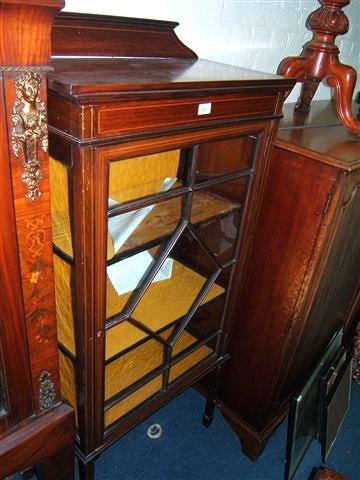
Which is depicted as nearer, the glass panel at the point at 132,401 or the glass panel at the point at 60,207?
the glass panel at the point at 60,207

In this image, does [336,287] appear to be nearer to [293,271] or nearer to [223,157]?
[293,271]

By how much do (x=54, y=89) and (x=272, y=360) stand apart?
1.07m

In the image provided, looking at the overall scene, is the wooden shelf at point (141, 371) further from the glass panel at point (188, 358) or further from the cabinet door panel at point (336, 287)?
the cabinet door panel at point (336, 287)

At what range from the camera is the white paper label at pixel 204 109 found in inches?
31.4

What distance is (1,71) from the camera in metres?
0.50

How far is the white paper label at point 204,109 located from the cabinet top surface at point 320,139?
1.09ft

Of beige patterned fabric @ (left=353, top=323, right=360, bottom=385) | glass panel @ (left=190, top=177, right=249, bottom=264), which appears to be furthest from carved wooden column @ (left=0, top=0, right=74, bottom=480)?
beige patterned fabric @ (left=353, top=323, right=360, bottom=385)

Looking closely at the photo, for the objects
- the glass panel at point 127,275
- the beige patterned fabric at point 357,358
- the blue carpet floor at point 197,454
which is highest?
the glass panel at point 127,275

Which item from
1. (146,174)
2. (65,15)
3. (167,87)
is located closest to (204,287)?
(146,174)

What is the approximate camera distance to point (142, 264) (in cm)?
105

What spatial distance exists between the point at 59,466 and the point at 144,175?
732mm

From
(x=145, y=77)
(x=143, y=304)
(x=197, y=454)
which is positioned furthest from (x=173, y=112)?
(x=197, y=454)

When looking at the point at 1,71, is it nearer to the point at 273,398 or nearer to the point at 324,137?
the point at 324,137

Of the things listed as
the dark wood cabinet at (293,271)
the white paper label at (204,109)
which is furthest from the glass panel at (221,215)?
the white paper label at (204,109)
